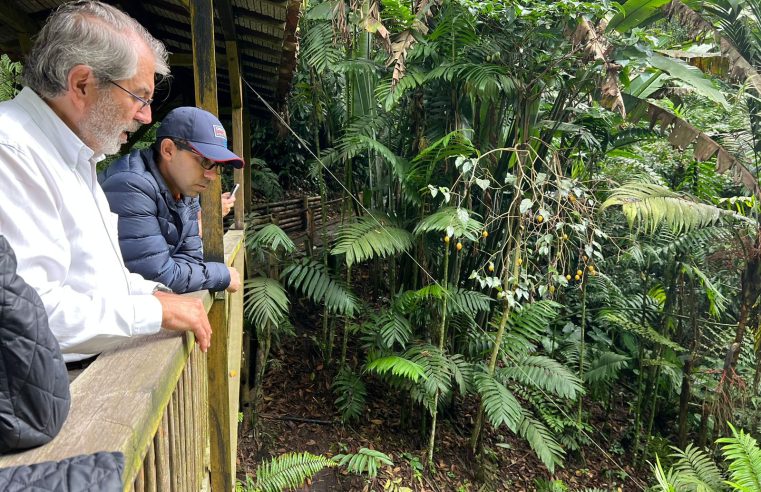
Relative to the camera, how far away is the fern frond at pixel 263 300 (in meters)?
4.16

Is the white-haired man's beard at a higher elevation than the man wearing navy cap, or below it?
higher

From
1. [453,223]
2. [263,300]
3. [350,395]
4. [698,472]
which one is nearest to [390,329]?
[350,395]

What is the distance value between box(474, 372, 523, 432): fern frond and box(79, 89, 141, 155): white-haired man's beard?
11.9 feet

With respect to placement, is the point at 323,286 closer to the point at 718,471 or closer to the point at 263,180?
the point at 263,180

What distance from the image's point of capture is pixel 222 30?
11.5ft

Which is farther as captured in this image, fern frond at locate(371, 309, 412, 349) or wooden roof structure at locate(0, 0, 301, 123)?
fern frond at locate(371, 309, 412, 349)

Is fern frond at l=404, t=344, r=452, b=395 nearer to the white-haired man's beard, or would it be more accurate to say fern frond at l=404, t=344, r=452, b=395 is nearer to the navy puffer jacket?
the navy puffer jacket

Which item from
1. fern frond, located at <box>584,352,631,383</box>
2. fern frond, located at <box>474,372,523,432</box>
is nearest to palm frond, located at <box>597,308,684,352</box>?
fern frond, located at <box>584,352,631,383</box>

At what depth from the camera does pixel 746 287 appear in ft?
15.5

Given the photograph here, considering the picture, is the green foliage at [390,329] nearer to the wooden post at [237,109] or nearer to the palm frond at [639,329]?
the wooden post at [237,109]

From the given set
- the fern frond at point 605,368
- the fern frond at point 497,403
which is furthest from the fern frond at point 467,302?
the fern frond at point 605,368

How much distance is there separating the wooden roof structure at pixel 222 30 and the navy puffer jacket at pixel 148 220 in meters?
0.77

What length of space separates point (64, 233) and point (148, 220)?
0.67m

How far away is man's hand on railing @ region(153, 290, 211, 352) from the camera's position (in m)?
1.24
